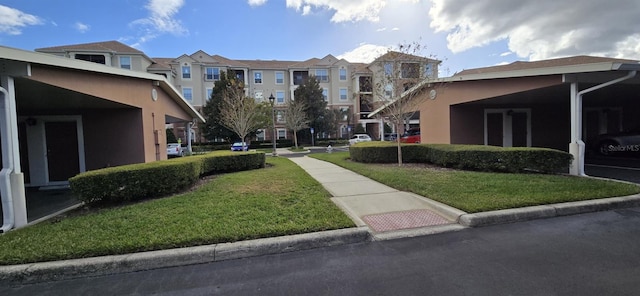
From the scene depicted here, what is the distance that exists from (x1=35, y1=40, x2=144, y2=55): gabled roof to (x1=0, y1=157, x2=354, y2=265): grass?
36.1 metres

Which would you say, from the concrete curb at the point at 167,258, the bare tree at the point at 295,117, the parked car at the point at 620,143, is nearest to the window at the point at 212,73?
the bare tree at the point at 295,117

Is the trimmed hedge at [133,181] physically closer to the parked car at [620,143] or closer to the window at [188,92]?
the parked car at [620,143]

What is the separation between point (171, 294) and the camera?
2.90 meters

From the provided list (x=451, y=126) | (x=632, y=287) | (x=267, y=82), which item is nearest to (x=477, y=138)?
(x=451, y=126)

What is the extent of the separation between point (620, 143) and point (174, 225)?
668 inches

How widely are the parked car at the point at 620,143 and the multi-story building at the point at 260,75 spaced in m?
23.0

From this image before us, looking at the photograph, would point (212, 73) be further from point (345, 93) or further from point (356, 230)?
point (356, 230)

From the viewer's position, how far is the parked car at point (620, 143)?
11977 millimetres

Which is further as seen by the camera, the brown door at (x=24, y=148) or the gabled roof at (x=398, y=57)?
the gabled roof at (x=398, y=57)

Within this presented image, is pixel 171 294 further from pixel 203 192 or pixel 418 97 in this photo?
pixel 418 97

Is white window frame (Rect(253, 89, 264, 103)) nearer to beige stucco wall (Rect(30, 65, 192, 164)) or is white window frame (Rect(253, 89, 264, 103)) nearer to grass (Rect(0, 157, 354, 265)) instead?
beige stucco wall (Rect(30, 65, 192, 164))

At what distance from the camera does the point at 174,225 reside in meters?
4.41

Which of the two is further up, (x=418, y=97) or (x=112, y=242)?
(x=418, y=97)

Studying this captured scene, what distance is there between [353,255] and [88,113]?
10.6m
